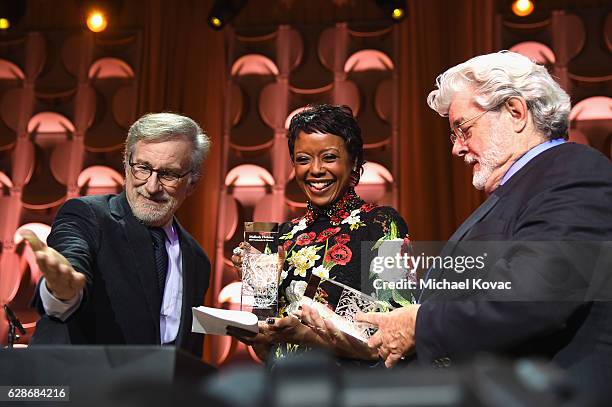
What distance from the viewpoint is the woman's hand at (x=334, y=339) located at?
1743 mm

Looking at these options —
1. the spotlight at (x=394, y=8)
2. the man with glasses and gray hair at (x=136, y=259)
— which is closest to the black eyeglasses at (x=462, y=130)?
the man with glasses and gray hair at (x=136, y=259)

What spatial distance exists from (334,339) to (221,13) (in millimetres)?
3122

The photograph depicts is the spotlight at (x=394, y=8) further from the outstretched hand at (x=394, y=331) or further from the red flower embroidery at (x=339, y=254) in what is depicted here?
the outstretched hand at (x=394, y=331)

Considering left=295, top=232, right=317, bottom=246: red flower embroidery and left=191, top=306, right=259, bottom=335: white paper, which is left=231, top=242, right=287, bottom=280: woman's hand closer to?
left=295, top=232, right=317, bottom=246: red flower embroidery

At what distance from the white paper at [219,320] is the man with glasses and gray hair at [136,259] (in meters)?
0.19

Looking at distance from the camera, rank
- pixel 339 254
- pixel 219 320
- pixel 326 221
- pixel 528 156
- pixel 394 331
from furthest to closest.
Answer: pixel 326 221 < pixel 339 254 < pixel 219 320 < pixel 528 156 < pixel 394 331

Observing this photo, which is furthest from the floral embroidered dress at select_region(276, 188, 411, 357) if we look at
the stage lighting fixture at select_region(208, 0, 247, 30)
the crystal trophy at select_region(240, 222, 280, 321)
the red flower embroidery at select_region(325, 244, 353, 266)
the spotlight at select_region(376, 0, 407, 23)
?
the stage lighting fixture at select_region(208, 0, 247, 30)

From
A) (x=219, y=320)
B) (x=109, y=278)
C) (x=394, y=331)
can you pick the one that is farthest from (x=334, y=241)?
(x=394, y=331)

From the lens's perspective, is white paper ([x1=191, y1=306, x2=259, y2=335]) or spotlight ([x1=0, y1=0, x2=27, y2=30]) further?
spotlight ([x1=0, y1=0, x2=27, y2=30])

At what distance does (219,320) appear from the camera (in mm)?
1775

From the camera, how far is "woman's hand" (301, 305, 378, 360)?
174 centimetres

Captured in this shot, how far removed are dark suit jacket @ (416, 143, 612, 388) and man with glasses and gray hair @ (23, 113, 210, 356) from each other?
0.76 meters

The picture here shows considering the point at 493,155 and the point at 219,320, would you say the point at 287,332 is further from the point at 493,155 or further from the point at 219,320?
the point at 493,155

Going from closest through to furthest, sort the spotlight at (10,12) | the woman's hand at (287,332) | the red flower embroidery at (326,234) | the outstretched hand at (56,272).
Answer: the outstretched hand at (56,272), the woman's hand at (287,332), the red flower embroidery at (326,234), the spotlight at (10,12)
